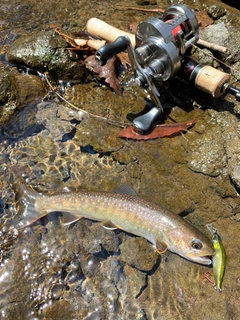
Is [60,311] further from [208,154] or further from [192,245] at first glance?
[208,154]

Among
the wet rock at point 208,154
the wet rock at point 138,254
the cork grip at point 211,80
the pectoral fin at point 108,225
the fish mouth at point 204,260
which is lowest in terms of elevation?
the wet rock at point 138,254

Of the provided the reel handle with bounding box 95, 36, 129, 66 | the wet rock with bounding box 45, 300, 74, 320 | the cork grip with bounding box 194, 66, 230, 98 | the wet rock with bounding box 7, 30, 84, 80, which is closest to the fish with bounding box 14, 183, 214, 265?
the wet rock with bounding box 45, 300, 74, 320

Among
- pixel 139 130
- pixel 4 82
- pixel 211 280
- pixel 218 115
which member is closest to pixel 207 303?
pixel 211 280

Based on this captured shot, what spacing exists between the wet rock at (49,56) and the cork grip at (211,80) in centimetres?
184

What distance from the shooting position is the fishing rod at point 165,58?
397 centimetres

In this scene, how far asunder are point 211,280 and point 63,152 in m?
2.31

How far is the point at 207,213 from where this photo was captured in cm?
379

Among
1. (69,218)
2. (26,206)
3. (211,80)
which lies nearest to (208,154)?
(211,80)

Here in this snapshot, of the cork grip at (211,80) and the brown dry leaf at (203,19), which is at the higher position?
the brown dry leaf at (203,19)

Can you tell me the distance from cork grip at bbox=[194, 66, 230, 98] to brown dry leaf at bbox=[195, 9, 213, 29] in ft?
5.53

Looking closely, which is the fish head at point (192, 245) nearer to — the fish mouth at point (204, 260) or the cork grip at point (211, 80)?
the fish mouth at point (204, 260)

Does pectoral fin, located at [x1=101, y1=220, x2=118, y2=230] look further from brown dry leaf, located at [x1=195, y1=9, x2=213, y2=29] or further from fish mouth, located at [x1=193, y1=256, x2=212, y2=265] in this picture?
brown dry leaf, located at [x1=195, y1=9, x2=213, y2=29]

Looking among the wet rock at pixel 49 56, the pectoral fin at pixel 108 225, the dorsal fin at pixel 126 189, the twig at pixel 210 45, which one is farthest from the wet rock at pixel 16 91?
the twig at pixel 210 45

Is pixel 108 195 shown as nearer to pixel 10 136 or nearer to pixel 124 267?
pixel 124 267
